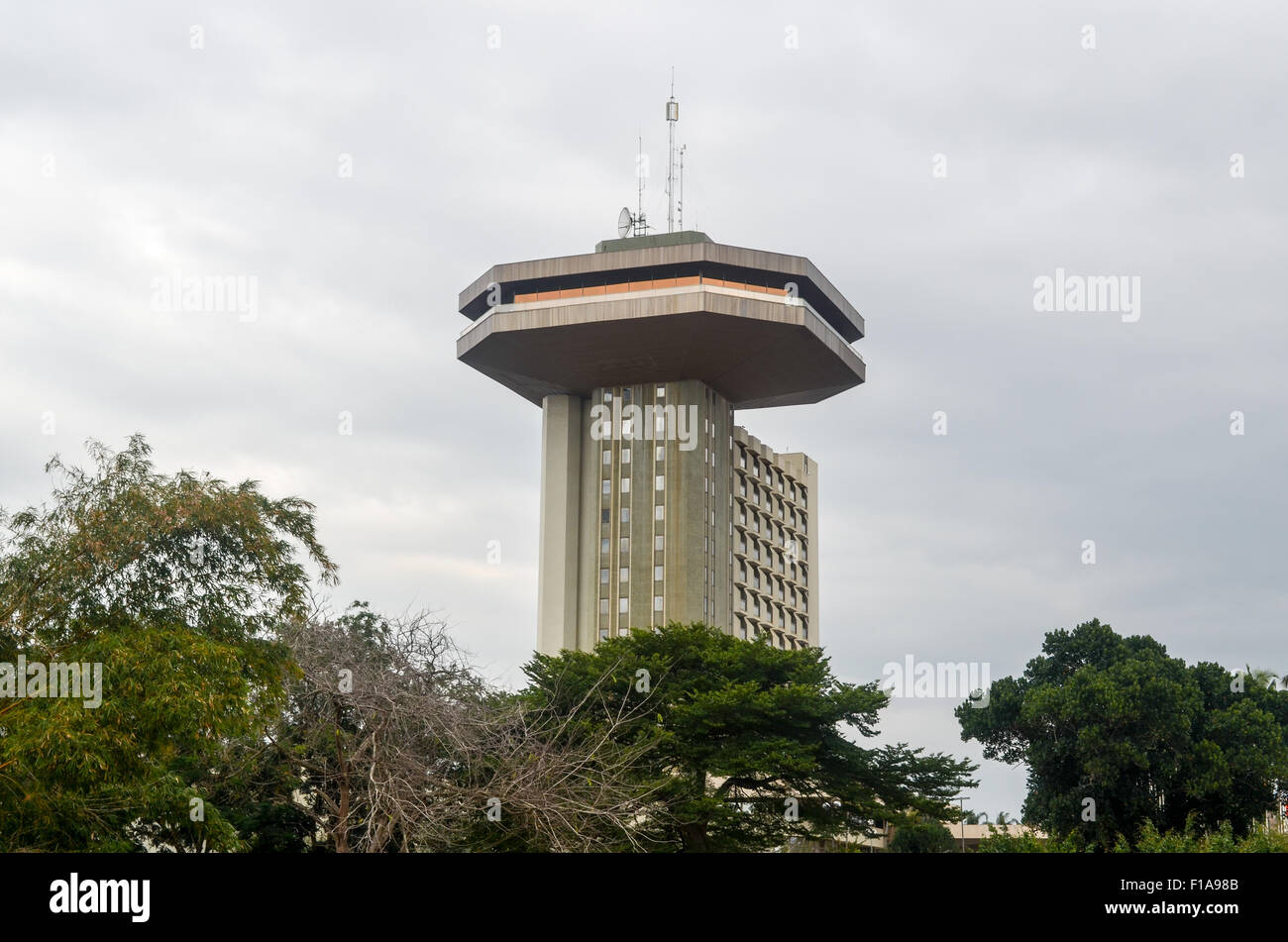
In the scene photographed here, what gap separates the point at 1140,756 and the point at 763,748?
538 inches

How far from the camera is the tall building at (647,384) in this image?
7169 centimetres

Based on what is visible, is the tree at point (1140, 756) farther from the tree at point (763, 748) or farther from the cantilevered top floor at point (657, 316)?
the cantilevered top floor at point (657, 316)

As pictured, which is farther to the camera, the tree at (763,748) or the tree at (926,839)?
the tree at (926,839)

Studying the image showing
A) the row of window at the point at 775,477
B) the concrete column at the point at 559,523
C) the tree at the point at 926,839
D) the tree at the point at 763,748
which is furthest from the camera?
the row of window at the point at 775,477

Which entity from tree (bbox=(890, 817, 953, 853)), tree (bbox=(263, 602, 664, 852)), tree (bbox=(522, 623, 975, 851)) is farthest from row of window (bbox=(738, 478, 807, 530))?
tree (bbox=(263, 602, 664, 852))

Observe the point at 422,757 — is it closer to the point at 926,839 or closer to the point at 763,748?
the point at 763,748

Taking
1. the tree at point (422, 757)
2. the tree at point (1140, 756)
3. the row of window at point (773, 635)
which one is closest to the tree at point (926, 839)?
the tree at point (1140, 756)

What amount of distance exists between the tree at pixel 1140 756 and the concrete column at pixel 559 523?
33152mm

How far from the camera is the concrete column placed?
76.2m

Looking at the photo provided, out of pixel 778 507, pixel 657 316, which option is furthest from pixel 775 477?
pixel 657 316

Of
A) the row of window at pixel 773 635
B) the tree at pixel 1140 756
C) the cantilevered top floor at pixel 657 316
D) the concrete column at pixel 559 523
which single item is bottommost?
the tree at pixel 1140 756

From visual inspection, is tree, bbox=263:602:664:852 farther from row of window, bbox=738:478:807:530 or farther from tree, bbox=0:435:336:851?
row of window, bbox=738:478:807:530

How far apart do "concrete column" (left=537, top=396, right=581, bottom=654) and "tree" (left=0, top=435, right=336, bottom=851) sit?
173ft
